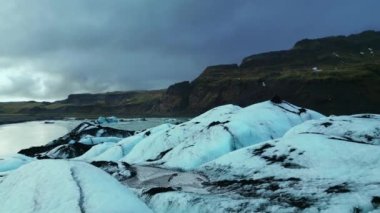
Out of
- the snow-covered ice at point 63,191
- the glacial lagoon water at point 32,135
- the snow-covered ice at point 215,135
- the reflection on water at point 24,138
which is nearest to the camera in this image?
the snow-covered ice at point 63,191

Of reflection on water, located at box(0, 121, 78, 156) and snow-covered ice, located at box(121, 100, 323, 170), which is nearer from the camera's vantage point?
snow-covered ice, located at box(121, 100, 323, 170)

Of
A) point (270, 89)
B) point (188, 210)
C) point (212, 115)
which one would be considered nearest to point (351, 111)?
point (270, 89)

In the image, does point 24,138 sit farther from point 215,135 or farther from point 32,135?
point 215,135

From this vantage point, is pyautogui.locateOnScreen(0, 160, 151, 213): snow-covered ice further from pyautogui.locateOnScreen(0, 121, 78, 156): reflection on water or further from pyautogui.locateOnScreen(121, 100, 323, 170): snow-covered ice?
pyautogui.locateOnScreen(0, 121, 78, 156): reflection on water

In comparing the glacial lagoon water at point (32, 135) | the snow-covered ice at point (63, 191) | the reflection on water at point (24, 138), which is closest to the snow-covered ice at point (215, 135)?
the snow-covered ice at point (63, 191)

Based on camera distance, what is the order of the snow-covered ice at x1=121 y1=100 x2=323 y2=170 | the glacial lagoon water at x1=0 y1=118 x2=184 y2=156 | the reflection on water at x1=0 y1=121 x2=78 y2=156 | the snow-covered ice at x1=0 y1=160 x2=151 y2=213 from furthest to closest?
the glacial lagoon water at x1=0 y1=118 x2=184 y2=156, the reflection on water at x1=0 y1=121 x2=78 y2=156, the snow-covered ice at x1=121 y1=100 x2=323 y2=170, the snow-covered ice at x1=0 y1=160 x2=151 y2=213

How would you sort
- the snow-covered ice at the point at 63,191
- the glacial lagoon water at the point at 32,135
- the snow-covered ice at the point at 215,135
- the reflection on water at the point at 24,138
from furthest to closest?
the glacial lagoon water at the point at 32,135, the reflection on water at the point at 24,138, the snow-covered ice at the point at 215,135, the snow-covered ice at the point at 63,191

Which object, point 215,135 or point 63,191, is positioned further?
point 215,135

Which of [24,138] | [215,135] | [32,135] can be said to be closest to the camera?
[215,135]

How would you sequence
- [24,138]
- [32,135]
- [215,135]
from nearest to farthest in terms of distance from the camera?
[215,135] → [24,138] → [32,135]

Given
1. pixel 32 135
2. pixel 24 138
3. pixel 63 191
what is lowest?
pixel 24 138

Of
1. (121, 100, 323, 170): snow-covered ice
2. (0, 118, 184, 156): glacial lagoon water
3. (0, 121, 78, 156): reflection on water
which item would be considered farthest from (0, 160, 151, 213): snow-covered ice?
(0, 121, 78, 156): reflection on water

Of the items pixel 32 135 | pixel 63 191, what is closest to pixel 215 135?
pixel 63 191

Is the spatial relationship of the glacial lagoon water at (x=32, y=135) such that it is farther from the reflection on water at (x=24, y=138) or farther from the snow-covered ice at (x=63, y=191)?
the snow-covered ice at (x=63, y=191)
